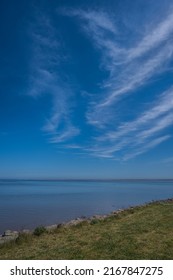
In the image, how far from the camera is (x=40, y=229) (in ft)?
60.4

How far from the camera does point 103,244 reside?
13156 millimetres

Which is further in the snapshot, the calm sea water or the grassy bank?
the calm sea water

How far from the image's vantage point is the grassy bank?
460 inches

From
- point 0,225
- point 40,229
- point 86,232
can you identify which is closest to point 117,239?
point 86,232

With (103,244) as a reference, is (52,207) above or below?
above

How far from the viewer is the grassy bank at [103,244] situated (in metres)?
11.7

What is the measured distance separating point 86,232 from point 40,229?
3.34 metres

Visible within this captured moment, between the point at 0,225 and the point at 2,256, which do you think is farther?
the point at 0,225

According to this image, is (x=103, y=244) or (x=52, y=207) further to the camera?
(x=52, y=207)

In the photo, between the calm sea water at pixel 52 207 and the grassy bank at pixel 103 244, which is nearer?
the grassy bank at pixel 103 244
